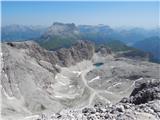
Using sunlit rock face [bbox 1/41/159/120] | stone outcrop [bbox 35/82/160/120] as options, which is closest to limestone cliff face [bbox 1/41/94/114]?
sunlit rock face [bbox 1/41/159/120]

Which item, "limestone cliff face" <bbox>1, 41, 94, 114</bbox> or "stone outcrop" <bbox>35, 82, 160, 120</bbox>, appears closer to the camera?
"stone outcrop" <bbox>35, 82, 160, 120</bbox>

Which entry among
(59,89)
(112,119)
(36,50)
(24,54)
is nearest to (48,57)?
(36,50)

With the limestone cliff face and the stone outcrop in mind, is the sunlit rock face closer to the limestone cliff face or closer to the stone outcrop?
the limestone cliff face

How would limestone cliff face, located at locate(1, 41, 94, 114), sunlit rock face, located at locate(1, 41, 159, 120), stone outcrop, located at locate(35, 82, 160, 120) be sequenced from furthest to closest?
sunlit rock face, located at locate(1, 41, 159, 120), limestone cliff face, located at locate(1, 41, 94, 114), stone outcrop, located at locate(35, 82, 160, 120)

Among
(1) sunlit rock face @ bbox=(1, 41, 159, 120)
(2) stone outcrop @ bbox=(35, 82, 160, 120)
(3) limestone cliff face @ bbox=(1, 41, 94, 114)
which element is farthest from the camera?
(1) sunlit rock face @ bbox=(1, 41, 159, 120)

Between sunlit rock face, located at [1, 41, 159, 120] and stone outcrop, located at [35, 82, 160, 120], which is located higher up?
stone outcrop, located at [35, 82, 160, 120]

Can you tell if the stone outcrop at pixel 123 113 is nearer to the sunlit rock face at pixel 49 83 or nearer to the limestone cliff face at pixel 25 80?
the sunlit rock face at pixel 49 83

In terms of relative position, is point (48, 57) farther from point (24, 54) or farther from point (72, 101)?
point (72, 101)

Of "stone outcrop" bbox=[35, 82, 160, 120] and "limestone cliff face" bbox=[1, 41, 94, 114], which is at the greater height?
"stone outcrop" bbox=[35, 82, 160, 120]
